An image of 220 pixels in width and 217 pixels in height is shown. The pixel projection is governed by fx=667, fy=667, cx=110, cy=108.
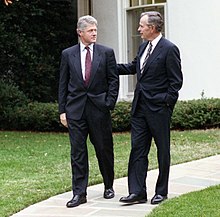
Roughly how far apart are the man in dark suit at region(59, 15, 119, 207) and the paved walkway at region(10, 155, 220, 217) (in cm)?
21

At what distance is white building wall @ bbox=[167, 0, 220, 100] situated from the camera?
14539 mm

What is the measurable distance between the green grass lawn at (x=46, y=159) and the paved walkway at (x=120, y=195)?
0.26m

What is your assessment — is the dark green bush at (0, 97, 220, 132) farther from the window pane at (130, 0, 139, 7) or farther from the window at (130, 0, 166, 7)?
the window pane at (130, 0, 139, 7)

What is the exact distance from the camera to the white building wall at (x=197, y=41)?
47.7 ft

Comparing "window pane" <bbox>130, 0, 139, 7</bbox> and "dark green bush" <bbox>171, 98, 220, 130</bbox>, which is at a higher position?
"window pane" <bbox>130, 0, 139, 7</bbox>

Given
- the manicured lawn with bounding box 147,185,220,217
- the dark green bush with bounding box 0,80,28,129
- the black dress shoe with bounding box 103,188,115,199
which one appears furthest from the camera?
the dark green bush with bounding box 0,80,28,129

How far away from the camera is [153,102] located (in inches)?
279

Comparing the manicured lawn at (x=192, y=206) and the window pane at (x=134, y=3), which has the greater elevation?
the window pane at (x=134, y=3)

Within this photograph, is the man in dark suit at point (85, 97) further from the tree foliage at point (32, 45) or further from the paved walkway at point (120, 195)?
the tree foliage at point (32, 45)

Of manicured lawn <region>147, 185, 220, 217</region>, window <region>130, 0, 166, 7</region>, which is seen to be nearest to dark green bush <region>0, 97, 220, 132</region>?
window <region>130, 0, 166, 7</region>

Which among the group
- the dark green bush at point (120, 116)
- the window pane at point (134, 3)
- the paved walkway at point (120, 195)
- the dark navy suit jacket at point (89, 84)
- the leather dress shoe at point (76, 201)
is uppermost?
the window pane at point (134, 3)

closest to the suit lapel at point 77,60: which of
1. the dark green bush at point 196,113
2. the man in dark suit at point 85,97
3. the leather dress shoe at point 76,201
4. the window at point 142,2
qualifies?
the man in dark suit at point 85,97

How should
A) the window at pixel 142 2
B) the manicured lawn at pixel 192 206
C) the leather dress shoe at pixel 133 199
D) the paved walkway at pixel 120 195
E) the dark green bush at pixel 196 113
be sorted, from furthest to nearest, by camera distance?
the window at pixel 142 2, the dark green bush at pixel 196 113, the leather dress shoe at pixel 133 199, the paved walkway at pixel 120 195, the manicured lawn at pixel 192 206

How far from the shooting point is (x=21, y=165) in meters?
10.1
